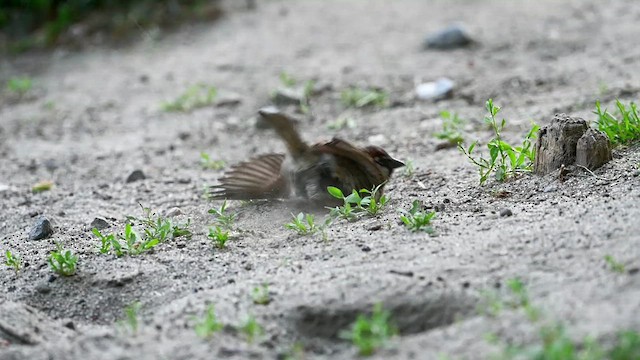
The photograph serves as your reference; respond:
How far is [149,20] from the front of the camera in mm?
8555

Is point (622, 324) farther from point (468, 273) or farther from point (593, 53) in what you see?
point (593, 53)

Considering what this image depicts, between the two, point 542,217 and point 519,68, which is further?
point 519,68

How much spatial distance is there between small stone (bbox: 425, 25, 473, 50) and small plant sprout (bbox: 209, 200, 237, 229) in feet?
11.3

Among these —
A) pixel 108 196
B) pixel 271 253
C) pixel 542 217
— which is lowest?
pixel 108 196

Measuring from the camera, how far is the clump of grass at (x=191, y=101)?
630 centimetres

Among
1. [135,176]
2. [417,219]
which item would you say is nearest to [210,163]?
[135,176]

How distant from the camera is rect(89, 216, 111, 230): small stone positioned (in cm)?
392

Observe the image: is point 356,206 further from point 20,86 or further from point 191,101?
point 20,86

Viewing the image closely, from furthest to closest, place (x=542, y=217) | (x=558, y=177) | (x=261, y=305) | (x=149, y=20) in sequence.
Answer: (x=149, y=20) → (x=558, y=177) → (x=542, y=217) → (x=261, y=305)

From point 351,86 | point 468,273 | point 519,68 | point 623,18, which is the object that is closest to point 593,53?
point 519,68

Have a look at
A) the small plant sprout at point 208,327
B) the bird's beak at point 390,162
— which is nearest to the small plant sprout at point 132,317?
the small plant sprout at point 208,327

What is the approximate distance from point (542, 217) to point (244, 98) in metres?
3.47

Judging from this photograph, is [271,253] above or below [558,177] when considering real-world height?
below

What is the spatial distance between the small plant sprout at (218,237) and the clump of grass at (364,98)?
2.45 m
